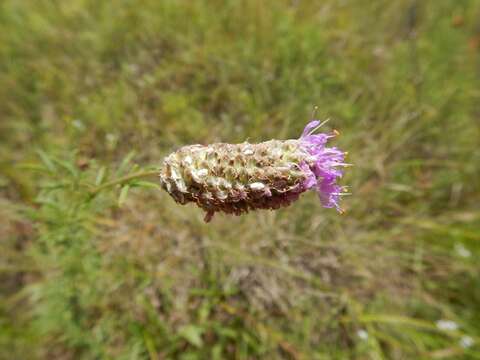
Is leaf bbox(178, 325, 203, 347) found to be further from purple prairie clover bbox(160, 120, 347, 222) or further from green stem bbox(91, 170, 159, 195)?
purple prairie clover bbox(160, 120, 347, 222)

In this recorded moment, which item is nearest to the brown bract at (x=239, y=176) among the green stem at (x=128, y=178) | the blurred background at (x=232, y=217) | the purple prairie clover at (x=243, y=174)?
the purple prairie clover at (x=243, y=174)

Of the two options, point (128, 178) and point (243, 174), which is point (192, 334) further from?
point (243, 174)

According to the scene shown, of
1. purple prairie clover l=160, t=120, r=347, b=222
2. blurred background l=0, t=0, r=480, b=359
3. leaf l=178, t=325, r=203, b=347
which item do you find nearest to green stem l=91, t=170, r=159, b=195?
purple prairie clover l=160, t=120, r=347, b=222

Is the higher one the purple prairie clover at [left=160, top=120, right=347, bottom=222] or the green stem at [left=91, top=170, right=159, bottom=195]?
the green stem at [left=91, top=170, right=159, bottom=195]

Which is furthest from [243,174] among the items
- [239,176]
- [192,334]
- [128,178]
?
[192,334]

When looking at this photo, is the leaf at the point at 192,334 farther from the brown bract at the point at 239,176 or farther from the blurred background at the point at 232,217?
the brown bract at the point at 239,176

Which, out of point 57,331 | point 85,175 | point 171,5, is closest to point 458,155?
point 171,5
